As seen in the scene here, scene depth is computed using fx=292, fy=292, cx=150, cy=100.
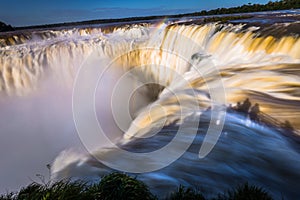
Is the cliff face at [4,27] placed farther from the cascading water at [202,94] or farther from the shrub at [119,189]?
the shrub at [119,189]

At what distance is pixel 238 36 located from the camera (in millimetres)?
11031

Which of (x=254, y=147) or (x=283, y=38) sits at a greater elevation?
(x=283, y=38)

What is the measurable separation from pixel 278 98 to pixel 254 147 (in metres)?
2.14

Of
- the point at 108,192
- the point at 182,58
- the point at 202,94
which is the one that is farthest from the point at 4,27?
the point at 108,192

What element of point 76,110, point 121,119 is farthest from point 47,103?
point 121,119

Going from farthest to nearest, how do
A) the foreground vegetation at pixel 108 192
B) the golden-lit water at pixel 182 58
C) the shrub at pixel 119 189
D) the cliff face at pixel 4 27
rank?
the cliff face at pixel 4 27
the golden-lit water at pixel 182 58
the shrub at pixel 119 189
the foreground vegetation at pixel 108 192

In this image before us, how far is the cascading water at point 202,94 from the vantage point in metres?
3.91

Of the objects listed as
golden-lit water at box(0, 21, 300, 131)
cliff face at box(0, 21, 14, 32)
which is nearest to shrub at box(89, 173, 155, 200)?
golden-lit water at box(0, 21, 300, 131)

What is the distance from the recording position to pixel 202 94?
7.00 meters

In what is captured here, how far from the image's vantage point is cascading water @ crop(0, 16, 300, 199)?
3.91 meters

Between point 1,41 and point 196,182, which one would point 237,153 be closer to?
point 196,182

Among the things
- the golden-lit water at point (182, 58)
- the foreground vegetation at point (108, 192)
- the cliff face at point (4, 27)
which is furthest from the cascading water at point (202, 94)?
the cliff face at point (4, 27)

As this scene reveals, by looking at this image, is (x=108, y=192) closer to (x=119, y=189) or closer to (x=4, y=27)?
(x=119, y=189)

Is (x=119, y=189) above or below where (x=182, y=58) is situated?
below
